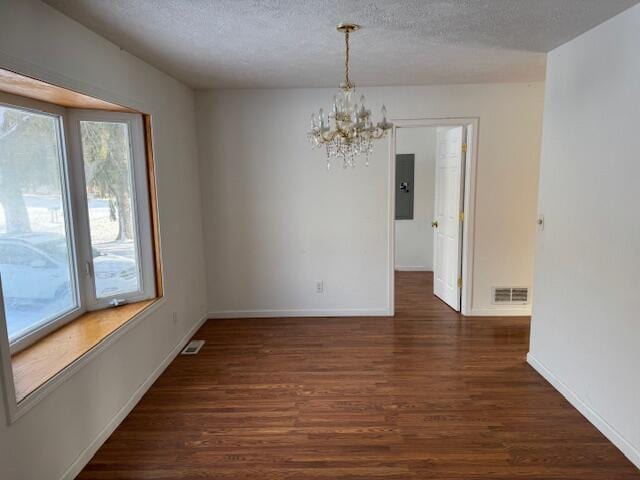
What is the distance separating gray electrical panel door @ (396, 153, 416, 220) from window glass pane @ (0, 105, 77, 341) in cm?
491

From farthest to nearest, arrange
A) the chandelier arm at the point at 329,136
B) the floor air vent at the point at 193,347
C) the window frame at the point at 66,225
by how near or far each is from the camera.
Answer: the floor air vent at the point at 193,347, the chandelier arm at the point at 329,136, the window frame at the point at 66,225

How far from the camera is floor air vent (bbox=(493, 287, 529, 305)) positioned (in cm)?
436

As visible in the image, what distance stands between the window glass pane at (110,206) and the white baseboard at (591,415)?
326cm

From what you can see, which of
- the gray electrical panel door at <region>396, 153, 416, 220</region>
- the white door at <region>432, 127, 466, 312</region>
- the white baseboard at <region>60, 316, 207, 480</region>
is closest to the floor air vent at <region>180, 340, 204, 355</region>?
the white baseboard at <region>60, 316, 207, 480</region>

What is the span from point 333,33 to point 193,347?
2917 millimetres

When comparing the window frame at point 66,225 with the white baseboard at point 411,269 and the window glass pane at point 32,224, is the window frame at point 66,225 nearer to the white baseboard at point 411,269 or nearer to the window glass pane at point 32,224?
the window glass pane at point 32,224

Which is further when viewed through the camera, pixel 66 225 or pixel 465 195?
pixel 465 195

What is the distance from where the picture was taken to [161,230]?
3.27 m

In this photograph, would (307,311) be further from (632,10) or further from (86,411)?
(632,10)

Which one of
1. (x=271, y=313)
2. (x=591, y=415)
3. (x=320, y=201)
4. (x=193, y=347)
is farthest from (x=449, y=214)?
(x=193, y=347)

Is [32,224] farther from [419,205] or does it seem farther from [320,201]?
[419,205]

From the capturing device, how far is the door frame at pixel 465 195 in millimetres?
4125

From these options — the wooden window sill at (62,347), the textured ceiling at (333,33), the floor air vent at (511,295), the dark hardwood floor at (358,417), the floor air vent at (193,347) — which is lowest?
the dark hardwood floor at (358,417)

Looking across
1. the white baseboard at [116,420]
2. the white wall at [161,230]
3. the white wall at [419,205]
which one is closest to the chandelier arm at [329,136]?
the white wall at [161,230]
